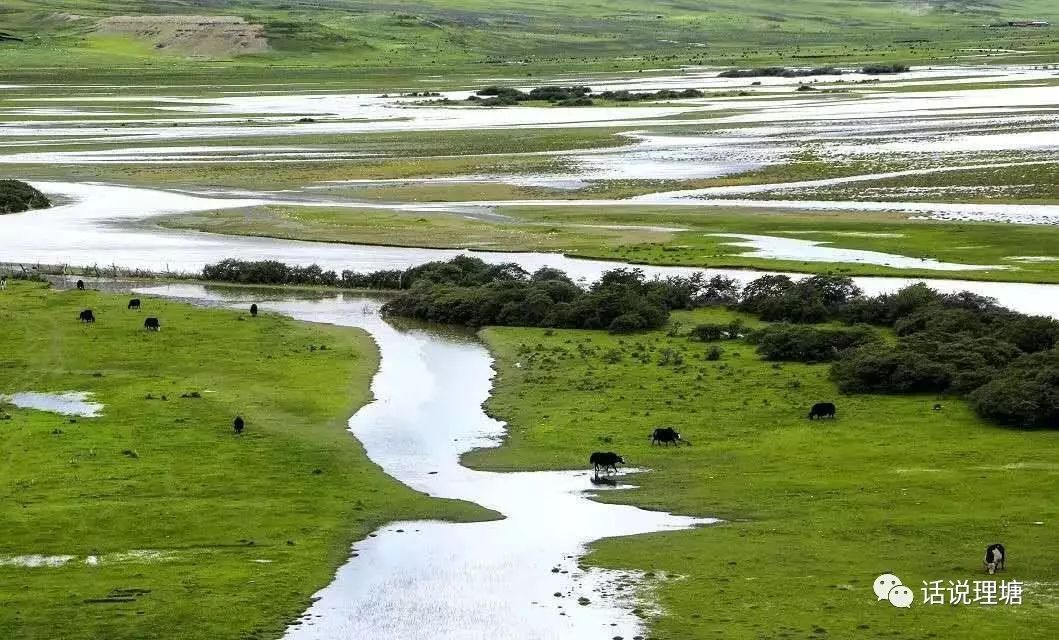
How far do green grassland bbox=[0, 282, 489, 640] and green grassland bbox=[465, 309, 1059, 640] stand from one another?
4.45 m

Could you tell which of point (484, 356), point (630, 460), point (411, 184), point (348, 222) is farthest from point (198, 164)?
point (630, 460)

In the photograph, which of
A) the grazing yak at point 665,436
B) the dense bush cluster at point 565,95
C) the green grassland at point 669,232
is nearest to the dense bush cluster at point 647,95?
the dense bush cluster at point 565,95

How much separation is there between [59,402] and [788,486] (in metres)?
19.4

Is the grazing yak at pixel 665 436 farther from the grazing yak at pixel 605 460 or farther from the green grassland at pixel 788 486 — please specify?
the grazing yak at pixel 605 460

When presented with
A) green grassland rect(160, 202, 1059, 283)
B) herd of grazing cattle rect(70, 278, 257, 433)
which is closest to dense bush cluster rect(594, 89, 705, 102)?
green grassland rect(160, 202, 1059, 283)

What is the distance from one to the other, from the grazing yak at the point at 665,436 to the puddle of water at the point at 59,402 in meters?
13.5

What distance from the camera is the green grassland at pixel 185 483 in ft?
81.1

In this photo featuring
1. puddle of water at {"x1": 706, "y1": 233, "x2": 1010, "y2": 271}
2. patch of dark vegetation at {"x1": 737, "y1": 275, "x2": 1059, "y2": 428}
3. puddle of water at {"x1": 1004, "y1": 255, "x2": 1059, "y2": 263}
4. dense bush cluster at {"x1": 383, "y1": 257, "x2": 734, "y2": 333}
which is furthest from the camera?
puddle of water at {"x1": 706, "y1": 233, "x2": 1010, "y2": 271}

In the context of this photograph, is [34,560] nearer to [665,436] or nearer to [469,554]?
[469,554]

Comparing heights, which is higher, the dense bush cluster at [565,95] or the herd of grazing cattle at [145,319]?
the dense bush cluster at [565,95]

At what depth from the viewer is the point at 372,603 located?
82.1 ft

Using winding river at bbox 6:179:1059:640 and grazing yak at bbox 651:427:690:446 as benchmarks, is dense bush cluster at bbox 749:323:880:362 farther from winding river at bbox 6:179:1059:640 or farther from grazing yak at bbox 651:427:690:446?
grazing yak at bbox 651:427:690:446

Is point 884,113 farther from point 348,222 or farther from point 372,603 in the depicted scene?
point 372,603

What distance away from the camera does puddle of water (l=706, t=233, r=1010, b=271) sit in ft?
200
